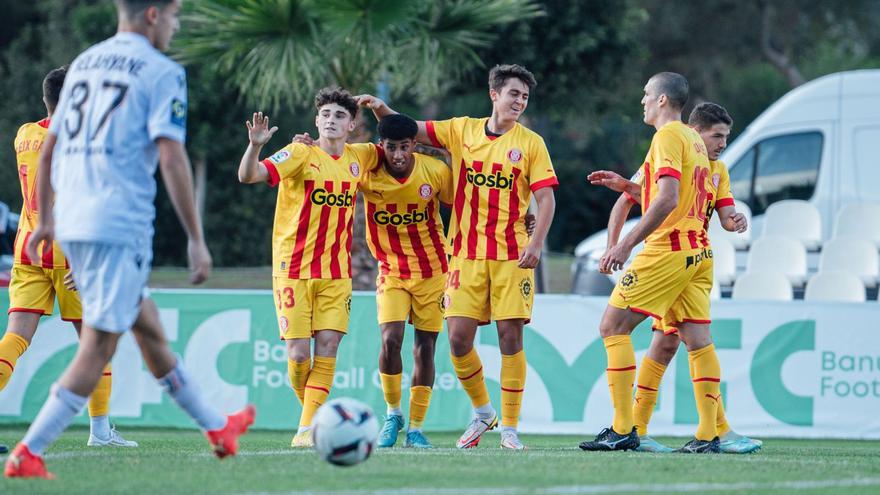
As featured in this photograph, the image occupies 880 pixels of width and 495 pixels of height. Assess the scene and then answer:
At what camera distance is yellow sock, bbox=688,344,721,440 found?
7.64 metres

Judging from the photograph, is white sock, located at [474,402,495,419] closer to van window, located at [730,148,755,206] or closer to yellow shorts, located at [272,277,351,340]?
yellow shorts, located at [272,277,351,340]

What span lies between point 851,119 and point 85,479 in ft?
37.1

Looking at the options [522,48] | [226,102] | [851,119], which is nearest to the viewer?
[851,119]

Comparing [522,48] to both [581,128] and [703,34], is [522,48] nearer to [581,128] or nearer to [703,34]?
[581,128]

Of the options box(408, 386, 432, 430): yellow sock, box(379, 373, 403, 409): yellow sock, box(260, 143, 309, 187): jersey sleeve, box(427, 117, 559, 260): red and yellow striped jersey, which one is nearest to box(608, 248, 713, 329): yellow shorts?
box(427, 117, 559, 260): red and yellow striped jersey

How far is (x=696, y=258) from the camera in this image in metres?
7.45

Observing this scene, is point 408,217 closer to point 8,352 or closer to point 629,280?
point 629,280

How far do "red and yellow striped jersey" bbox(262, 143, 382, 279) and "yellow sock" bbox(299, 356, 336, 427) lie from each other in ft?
1.82

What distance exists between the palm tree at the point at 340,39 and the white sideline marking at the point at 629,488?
28.6 feet

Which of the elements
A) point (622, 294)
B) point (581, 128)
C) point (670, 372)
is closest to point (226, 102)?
point (581, 128)

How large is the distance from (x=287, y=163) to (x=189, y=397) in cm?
228

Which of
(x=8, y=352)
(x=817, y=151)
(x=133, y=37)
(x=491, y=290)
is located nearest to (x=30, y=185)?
(x=8, y=352)

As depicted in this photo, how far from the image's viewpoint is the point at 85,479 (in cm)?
531

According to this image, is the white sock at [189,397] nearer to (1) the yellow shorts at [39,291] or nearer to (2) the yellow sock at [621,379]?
(1) the yellow shorts at [39,291]
